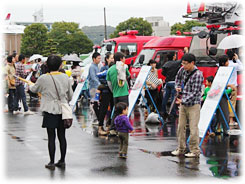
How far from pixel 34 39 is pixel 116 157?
348 feet

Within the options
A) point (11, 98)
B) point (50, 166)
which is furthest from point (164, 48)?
point (50, 166)

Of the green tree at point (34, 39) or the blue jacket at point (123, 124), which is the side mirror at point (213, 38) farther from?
the green tree at point (34, 39)

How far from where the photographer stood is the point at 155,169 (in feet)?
25.7

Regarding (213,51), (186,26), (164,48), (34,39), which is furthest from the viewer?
(34,39)

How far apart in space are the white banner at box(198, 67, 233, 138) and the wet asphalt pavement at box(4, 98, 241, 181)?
47cm

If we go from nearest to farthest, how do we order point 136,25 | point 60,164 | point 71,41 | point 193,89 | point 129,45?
point 60,164, point 193,89, point 129,45, point 136,25, point 71,41

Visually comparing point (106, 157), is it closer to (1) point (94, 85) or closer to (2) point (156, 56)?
(1) point (94, 85)

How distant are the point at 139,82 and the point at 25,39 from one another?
103m

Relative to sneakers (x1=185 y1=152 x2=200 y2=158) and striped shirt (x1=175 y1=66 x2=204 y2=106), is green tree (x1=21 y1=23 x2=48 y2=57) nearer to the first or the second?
striped shirt (x1=175 y1=66 x2=204 y2=106)

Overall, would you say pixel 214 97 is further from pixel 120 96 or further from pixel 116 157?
pixel 116 157

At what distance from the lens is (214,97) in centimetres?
1019

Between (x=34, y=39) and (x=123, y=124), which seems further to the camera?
(x=34, y=39)

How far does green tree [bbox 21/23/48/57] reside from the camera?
112 meters

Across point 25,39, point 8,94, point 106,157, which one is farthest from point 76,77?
point 25,39
